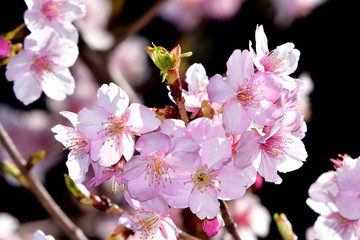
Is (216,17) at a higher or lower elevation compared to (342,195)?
lower

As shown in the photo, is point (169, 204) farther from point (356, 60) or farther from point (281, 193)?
point (356, 60)

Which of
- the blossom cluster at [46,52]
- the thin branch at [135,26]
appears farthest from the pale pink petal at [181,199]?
the thin branch at [135,26]

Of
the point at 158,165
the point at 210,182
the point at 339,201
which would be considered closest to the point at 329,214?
the point at 339,201

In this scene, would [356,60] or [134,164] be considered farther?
[356,60]

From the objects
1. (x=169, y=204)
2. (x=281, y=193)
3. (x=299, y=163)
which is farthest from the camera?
(x=281, y=193)

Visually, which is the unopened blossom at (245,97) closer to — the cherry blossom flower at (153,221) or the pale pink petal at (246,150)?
the pale pink petal at (246,150)

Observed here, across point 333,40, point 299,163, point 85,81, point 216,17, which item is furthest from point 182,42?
point 299,163
